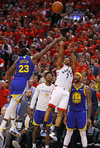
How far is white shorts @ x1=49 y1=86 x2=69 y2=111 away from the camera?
6957 mm

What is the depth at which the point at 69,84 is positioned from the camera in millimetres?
7191

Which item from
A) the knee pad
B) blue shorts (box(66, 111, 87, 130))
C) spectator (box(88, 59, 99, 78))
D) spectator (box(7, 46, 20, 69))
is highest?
spectator (box(7, 46, 20, 69))

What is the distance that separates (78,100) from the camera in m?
7.35

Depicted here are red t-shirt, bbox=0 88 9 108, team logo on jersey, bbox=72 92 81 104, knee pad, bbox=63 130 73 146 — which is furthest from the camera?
red t-shirt, bbox=0 88 9 108

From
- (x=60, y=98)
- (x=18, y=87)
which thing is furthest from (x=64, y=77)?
(x=18, y=87)

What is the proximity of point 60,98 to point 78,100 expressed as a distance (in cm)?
58

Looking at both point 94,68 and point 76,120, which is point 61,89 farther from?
point 94,68

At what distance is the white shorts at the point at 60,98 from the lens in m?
6.96

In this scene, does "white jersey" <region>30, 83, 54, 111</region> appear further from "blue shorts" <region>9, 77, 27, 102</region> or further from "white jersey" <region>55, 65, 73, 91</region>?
"blue shorts" <region>9, 77, 27, 102</region>

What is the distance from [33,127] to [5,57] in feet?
17.9

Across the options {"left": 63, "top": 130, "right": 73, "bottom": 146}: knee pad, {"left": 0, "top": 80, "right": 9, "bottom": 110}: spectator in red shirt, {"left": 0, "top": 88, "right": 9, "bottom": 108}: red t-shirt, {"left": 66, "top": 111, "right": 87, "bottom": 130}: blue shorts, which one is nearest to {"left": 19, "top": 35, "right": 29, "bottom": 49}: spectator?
{"left": 0, "top": 80, "right": 9, "bottom": 110}: spectator in red shirt

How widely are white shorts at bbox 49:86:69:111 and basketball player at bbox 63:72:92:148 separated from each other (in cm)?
39

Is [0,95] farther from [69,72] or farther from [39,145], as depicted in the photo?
[69,72]

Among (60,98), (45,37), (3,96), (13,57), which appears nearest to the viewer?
(60,98)
